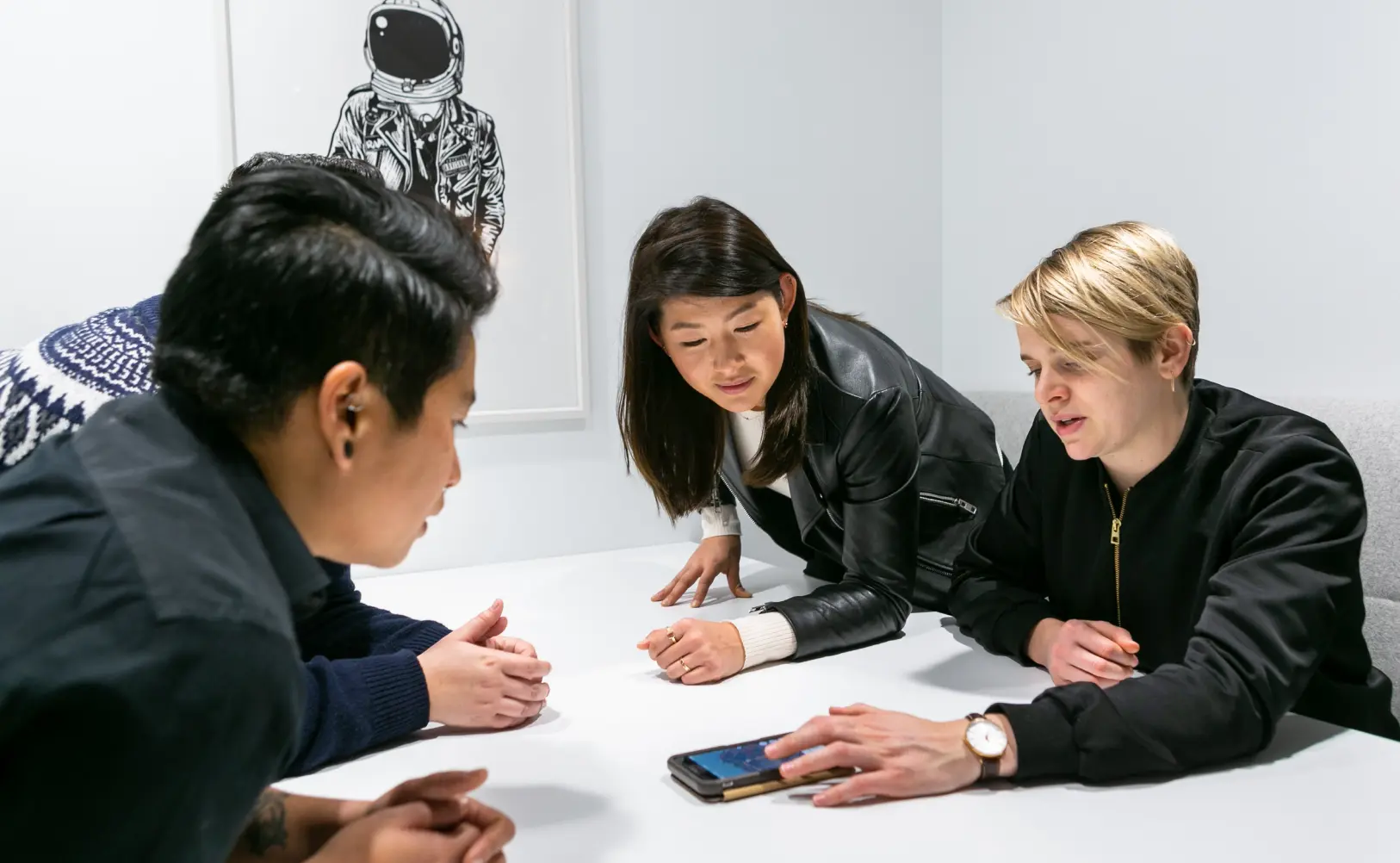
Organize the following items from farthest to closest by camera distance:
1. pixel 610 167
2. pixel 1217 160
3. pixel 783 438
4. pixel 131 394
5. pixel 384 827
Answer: pixel 610 167, pixel 1217 160, pixel 783 438, pixel 131 394, pixel 384 827

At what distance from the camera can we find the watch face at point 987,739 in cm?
92

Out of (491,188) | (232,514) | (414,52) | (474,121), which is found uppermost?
(414,52)

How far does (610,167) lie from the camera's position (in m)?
2.21

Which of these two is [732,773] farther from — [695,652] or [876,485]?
[876,485]

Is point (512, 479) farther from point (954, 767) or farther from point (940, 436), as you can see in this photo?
point (954, 767)

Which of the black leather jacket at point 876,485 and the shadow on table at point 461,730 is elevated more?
the black leather jacket at point 876,485

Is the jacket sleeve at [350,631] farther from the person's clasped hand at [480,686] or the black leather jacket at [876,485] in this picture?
the black leather jacket at [876,485]

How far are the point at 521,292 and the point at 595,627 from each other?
87 cm

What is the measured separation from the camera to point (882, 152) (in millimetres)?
2545

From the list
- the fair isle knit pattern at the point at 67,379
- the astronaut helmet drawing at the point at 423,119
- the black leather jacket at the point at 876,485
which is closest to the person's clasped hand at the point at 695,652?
the black leather jacket at the point at 876,485

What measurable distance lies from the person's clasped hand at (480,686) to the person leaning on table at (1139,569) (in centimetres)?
30

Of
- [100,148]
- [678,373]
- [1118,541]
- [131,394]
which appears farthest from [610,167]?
[131,394]

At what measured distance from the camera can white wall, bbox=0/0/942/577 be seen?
1777mm

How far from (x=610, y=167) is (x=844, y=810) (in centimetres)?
163
